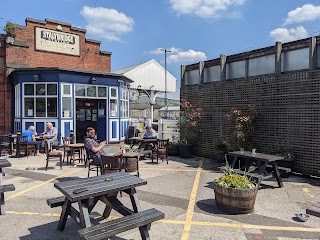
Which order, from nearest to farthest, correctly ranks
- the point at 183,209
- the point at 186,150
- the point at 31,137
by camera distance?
the point at 183,209
the point at 186,150
the point at 31,137

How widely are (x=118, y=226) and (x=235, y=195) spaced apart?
7.92ft

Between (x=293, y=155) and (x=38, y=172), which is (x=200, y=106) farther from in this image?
(x=38, y=172)

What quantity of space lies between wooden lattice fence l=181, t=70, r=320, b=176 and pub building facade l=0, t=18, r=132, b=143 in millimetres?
6014

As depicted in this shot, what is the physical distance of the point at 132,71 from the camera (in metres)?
32.3

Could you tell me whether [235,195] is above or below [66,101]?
below

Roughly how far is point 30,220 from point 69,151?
544 centimetres

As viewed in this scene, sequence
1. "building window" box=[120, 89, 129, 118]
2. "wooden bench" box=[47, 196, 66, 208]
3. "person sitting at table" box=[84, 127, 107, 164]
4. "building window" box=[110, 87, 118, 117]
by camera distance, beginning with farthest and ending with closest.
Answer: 1. "building window" box=[120, 89, 129, 118]
2. "building window" box=[110, 87, 118, 117]
3. "person sitting at table" box=[84, 127, 107, 164]
4. "wooden bench" box=[47, 196, 66, 208]

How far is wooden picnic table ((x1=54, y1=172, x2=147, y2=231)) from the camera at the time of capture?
356 centimetres

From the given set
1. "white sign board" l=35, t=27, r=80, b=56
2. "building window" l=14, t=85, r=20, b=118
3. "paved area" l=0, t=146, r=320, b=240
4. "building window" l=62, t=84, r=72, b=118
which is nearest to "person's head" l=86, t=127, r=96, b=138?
"paved area" l=0, t=146, r=320, b=240

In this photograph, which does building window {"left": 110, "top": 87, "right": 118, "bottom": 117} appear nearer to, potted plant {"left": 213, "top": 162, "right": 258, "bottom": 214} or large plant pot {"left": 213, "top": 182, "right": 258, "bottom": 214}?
potted plant {"left": 213, "top": 162, "right": 258, "bottom": 214}

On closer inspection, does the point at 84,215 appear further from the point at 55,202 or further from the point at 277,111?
the point at 277,111

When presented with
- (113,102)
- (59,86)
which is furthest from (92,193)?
(113,102)

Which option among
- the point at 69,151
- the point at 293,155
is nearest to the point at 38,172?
the point at 69,151

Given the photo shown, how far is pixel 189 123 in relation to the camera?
1108 cm
